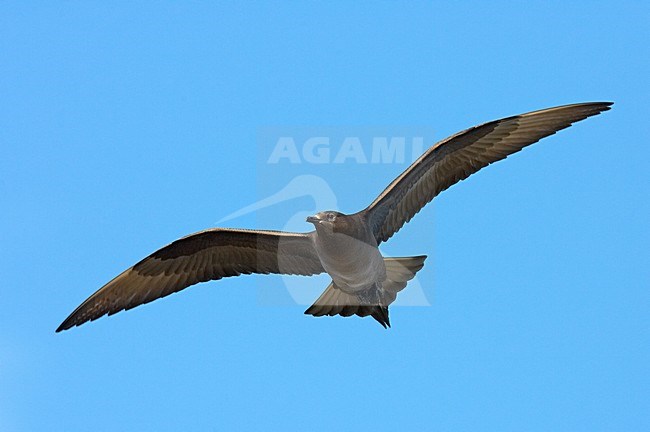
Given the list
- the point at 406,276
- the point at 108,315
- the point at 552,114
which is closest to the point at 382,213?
the point at 406,276

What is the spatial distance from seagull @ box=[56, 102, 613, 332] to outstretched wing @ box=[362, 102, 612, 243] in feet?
0.04

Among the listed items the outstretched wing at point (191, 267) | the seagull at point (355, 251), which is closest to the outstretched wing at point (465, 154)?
the seagull at point (355, 251)

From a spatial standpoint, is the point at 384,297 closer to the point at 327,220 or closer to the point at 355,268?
the point at 355,268

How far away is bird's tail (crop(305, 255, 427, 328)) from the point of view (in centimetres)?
1254

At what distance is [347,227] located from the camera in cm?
1173

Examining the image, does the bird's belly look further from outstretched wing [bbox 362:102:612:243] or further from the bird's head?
outstretched wing [bbox 362:102:612:243]

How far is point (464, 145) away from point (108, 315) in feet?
16.9

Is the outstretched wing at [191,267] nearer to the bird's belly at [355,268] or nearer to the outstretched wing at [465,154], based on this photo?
the bird's belly at [355,268]

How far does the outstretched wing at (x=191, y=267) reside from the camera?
12969 mm

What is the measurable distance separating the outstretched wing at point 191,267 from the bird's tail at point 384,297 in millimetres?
611

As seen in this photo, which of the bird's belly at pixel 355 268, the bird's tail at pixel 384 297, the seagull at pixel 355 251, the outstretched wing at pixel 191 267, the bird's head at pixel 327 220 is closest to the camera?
the bird's head at pixel 327 220

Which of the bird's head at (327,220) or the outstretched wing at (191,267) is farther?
the outstretched wing at (191,267)

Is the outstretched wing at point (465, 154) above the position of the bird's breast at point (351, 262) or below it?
above

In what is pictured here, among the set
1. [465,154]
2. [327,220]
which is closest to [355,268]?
[327,220]
